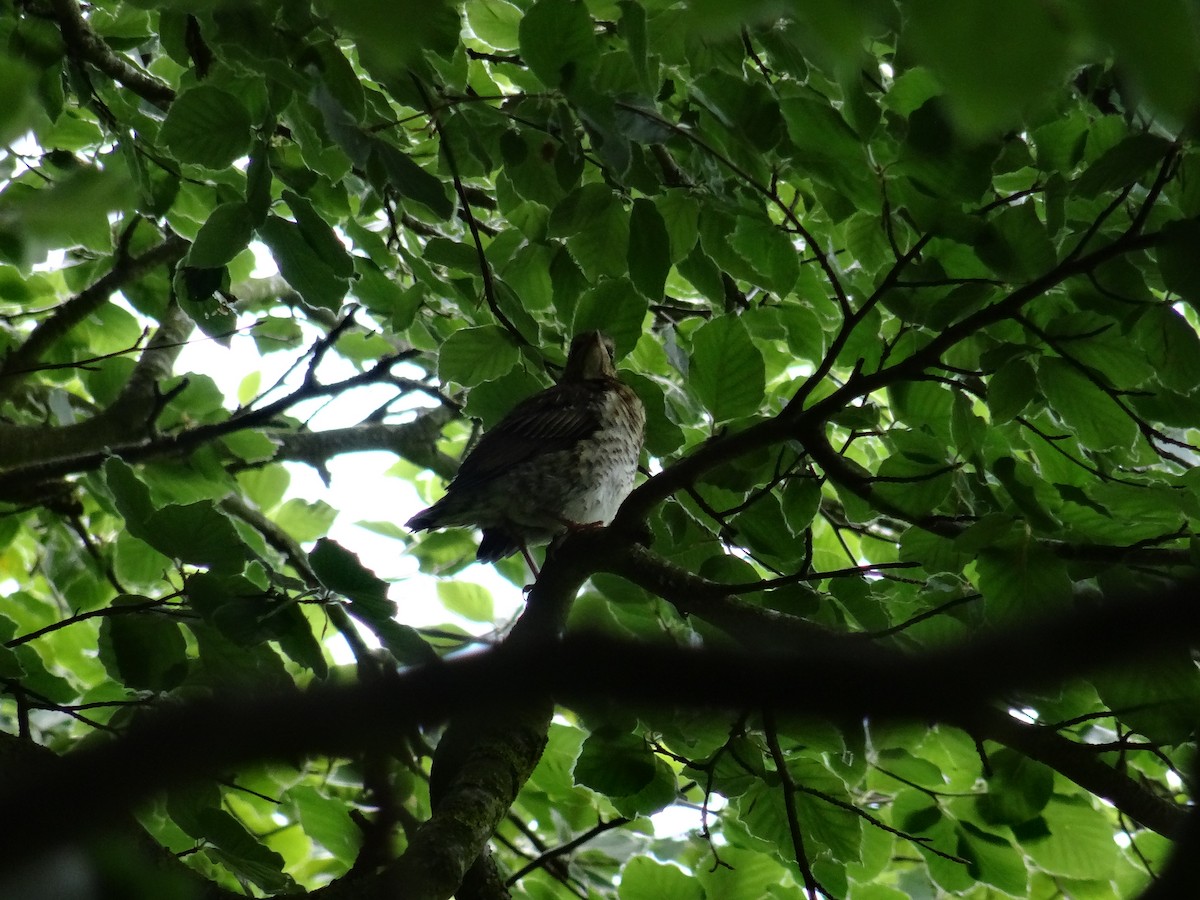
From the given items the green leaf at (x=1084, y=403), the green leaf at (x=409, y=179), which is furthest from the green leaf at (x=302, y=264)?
the green leaf at (x=1084, y=403)

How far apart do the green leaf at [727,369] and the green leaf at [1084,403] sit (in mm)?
665

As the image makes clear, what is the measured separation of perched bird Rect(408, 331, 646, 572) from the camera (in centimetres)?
471

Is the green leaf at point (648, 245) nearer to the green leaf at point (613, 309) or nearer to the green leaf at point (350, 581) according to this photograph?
the green leaf at point (613, 309)

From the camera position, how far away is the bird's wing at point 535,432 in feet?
15.5

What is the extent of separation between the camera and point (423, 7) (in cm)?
92

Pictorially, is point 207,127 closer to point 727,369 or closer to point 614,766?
point 727,369

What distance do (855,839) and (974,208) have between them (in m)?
1.59

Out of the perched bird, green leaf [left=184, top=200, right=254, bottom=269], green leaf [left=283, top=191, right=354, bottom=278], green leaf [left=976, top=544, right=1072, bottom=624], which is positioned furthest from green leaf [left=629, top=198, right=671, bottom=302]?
the perched bird

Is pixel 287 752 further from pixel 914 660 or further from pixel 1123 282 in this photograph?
pixel 1123 282

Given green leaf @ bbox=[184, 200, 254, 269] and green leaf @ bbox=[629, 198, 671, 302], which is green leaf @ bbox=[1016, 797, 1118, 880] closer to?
green leaf @ bbox=[629, 198, 671, 302]

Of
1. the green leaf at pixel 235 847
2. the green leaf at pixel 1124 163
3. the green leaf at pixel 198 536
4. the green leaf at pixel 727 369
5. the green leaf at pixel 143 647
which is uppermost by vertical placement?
the green leaf at pixel 1124 163

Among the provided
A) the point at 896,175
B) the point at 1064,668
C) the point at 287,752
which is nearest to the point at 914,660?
the point at 1064,668

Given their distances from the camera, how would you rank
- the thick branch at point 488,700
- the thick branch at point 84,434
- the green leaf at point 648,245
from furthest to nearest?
the thick branch at point 84,434, the green leaf at point 648,245, the thick branch at point 488,700

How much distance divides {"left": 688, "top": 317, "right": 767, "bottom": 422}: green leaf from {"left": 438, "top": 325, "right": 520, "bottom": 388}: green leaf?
539 millimetres
